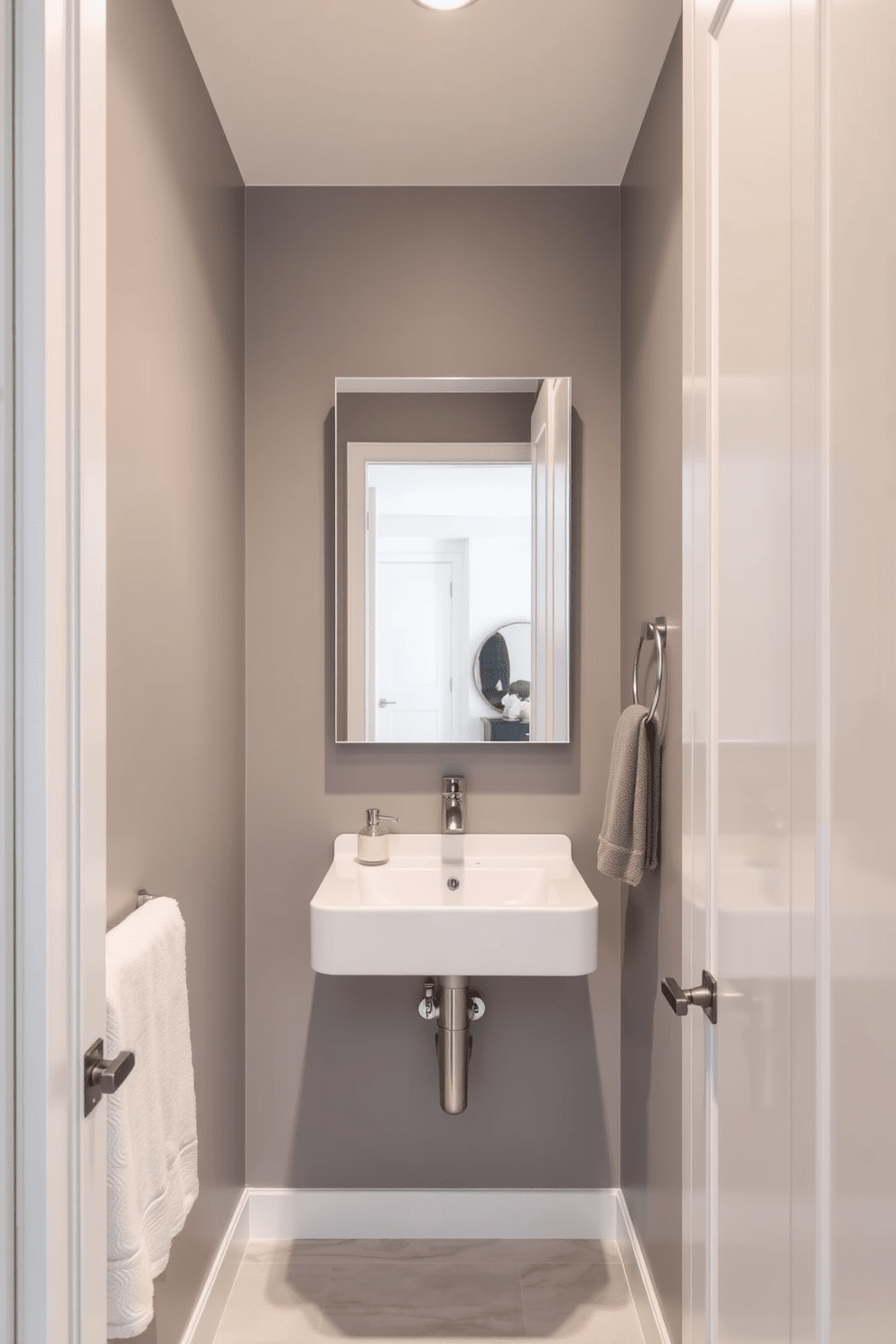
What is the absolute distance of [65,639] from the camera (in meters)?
0.97

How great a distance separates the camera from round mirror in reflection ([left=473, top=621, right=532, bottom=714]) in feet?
7.66

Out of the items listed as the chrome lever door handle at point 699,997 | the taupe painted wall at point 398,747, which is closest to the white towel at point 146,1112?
the chrome lever door handle at point 699,997

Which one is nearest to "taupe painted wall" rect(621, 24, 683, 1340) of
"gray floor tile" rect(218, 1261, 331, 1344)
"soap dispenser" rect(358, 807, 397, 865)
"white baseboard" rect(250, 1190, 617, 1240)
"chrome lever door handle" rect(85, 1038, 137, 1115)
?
"white baseboard" rect(250, 1190, 617, 1240)

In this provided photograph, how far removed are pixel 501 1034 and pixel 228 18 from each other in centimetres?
219

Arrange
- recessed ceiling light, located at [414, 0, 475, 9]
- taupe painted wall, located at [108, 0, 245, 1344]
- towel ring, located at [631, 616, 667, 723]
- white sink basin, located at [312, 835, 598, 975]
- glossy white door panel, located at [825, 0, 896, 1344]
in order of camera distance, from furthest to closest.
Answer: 1. white sink basin, located at [312, 835, 598, 975]
2. towel ring, located at [631, 616, 667, 723]
3. recessed ceiling light, located at [414, 0, 475, 9]
4. taupe painted wall, located at [108, 0, 245, 1344]
5. glossy white door panel, located at [825, 0, 896, 1344]

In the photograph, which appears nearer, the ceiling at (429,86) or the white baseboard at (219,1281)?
the ceiling at (429,86)

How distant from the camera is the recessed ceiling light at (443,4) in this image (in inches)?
65.2

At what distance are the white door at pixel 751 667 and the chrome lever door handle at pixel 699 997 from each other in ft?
0.05

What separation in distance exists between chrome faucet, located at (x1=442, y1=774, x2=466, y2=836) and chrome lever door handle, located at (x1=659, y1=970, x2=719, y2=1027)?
113 centimetres

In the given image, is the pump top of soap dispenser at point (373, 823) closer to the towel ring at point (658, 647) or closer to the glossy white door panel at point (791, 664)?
the towel ring at point (658, 647)

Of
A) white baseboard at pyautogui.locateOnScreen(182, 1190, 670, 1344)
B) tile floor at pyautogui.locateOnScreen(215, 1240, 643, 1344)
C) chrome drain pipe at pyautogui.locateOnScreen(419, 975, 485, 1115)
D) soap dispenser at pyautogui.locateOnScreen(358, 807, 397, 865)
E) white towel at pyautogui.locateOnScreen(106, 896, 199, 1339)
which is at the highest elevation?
soap dispenser at pyautogui.locateOnScreen(358, 807, 397, 865)

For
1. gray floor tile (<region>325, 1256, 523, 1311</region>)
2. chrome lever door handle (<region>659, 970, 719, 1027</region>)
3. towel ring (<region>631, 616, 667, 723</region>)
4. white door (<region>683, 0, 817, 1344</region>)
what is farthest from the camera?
gray floor tile (<region>325, 1256, 523, 1311</region>)

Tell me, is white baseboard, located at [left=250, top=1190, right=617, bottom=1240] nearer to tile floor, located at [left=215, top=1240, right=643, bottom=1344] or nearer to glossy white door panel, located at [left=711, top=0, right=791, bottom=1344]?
tile floor, located at [left=215, top=1240, right=643, bottom=1344]

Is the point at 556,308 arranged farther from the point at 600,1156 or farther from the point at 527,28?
the point at 600,1156
